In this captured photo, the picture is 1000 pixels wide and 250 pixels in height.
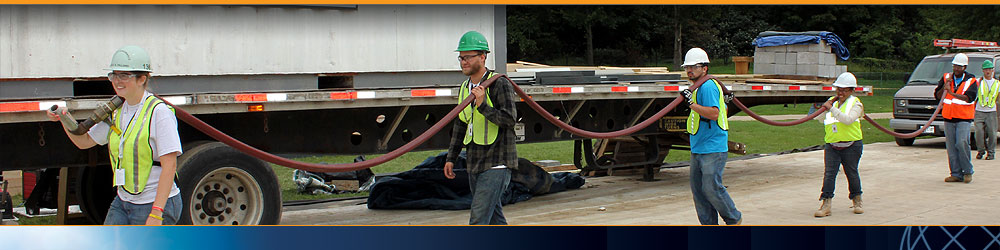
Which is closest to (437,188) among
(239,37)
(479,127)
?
(239,37)

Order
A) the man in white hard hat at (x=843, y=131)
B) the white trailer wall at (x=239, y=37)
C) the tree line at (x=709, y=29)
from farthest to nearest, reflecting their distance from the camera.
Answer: the tree line at (x=709, y=29), the man in white hard hat at (x=843, y=131), the white trailer wall at (x=239, y=37)

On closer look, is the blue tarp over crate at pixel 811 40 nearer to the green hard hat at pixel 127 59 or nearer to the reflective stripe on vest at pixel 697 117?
the reflective stripe on vest at pixel 697 117

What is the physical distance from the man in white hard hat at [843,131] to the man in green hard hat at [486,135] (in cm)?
374

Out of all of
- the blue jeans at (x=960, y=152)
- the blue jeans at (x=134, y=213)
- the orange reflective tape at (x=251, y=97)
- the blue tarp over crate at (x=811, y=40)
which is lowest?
the blue jeans at (x=960, y=152)

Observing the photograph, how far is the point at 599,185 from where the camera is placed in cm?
1312

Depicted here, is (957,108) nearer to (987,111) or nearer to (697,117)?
(987,111)

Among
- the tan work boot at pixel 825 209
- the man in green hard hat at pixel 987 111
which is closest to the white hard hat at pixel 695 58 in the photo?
the tan work boot at pixel 825 209

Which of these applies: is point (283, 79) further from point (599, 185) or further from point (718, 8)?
point (718, 8)

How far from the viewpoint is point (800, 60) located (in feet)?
47.9

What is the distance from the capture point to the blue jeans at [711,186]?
767 cm

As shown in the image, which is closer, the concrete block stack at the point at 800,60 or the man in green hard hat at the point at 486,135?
the man in green hard hat at the point at 486,135

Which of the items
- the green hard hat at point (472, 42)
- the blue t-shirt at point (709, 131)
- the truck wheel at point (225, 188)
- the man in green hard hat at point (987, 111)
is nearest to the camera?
the green hard hat at point (472, 42)

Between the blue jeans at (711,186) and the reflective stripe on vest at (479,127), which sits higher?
the reflective stripe on vest at (479,127)

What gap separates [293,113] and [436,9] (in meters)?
1.63
